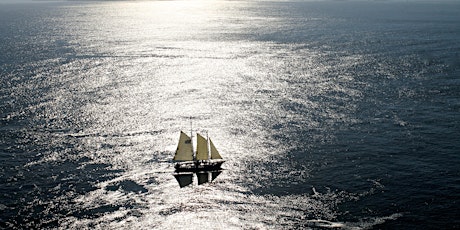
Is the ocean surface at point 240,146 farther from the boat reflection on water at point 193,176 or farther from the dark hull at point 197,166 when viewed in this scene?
the dark hull at point 197,166

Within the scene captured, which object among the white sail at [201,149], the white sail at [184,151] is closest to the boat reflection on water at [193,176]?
the white sail at [184,151]

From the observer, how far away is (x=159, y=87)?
154 m

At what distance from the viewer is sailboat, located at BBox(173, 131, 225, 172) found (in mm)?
93275

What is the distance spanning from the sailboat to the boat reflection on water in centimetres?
83

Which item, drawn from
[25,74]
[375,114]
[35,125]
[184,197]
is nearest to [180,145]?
[184,197]

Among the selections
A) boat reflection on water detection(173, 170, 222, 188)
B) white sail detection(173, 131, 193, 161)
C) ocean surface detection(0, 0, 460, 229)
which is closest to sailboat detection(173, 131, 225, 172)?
white sail detection(173, 131, 193, 161)

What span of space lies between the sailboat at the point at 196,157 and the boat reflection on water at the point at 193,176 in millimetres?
834

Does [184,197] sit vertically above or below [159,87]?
below

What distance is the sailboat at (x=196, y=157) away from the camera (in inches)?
3672

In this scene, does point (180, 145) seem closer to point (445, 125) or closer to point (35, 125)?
point (35, 125)

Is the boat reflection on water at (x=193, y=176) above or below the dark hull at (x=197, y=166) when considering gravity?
below

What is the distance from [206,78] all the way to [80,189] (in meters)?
85.8

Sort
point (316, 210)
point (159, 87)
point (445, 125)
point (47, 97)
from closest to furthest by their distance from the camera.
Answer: point (316, 210) → point (445, 125) → point (47, 97) → point (159, 87)

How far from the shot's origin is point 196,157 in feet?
→ 310
